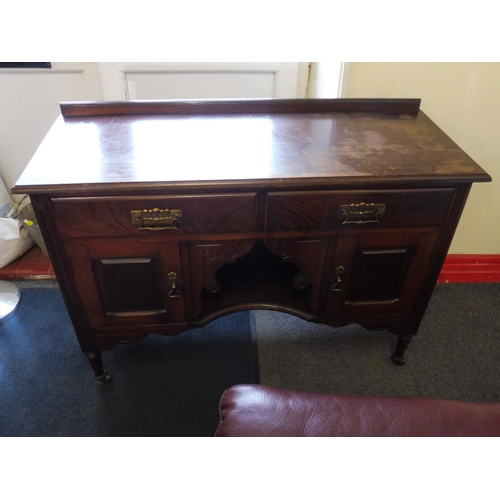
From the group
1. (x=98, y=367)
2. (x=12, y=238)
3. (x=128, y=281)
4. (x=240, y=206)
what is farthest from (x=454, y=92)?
(x=12, y=238)

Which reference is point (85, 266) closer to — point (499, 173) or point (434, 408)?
point (434, 408)

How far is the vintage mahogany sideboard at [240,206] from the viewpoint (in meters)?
1.03

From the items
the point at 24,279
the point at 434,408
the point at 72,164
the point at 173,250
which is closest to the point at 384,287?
the point at 434,408

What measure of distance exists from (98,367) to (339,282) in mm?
808

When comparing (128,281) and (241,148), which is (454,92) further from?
(128,281)

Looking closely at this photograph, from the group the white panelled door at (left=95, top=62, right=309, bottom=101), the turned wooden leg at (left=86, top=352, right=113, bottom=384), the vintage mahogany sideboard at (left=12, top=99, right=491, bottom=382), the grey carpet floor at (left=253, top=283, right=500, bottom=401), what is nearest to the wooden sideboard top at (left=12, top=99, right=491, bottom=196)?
the vintage mahogany sideboard at (left=12, top=99, right=491, bottom=382)

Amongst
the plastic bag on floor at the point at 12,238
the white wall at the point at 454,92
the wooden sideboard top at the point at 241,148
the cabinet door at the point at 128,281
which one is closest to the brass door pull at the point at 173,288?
the cabinet door at the point at 128,281

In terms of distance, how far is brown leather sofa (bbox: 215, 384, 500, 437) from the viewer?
2.51 ft

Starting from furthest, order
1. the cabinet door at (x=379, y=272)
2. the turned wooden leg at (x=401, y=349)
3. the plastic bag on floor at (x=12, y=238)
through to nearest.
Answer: the plastic bag on floor at (x=12, y=238)
the turned wooden leg at (x=401, y=349)
the cabinet door at (x=379, y=272)

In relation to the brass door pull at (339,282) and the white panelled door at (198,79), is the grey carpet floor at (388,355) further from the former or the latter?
the white panelled door at (198,79)

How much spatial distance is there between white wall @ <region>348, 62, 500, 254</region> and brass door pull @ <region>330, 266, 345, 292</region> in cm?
65

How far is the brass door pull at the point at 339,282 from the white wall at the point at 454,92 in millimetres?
653

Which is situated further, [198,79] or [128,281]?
[198,79]

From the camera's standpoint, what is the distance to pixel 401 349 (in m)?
1.50
